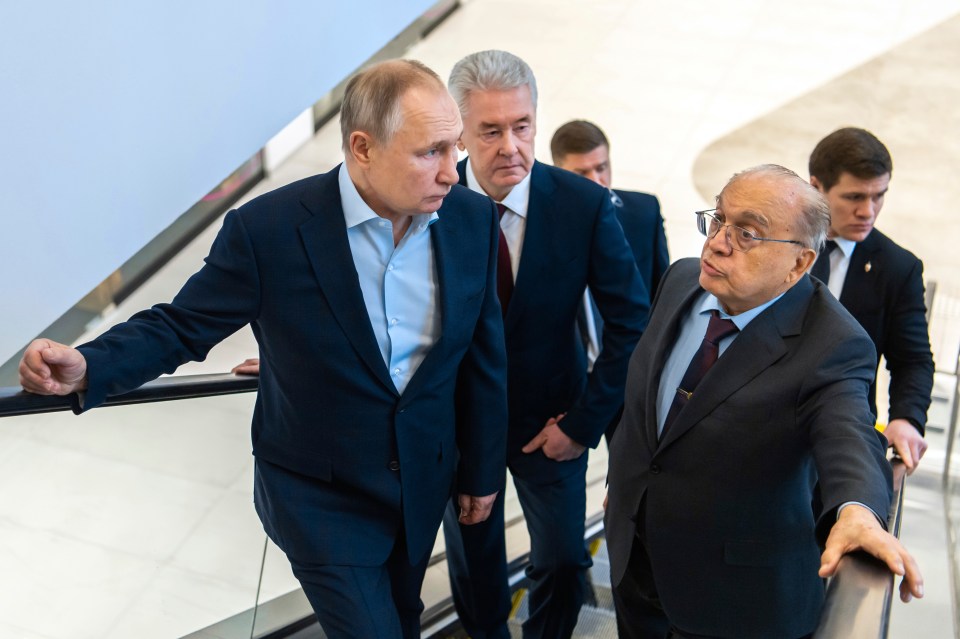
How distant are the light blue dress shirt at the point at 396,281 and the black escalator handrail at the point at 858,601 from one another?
48.3 inches

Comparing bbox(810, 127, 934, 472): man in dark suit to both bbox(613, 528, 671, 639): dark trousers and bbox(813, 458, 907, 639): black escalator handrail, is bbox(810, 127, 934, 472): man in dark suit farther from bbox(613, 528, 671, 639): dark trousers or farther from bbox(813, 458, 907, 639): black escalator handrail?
bbox(813, 458, 907, 639): black escalator handrail

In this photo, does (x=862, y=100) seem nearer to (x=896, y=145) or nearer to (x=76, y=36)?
(x=896, y=145)

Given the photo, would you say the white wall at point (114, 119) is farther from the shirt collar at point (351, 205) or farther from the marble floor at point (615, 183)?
the shirt collar at point (351, 205)

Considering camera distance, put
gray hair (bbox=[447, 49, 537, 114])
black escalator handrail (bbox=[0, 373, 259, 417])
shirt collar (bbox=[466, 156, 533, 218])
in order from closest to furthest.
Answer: black escalator handrail (bbox=[0, 373, 259, 417])
gray hair (bbox=[447, 49, 537, 114])
shirt collar (bbox=[466, 156, 533, 218])

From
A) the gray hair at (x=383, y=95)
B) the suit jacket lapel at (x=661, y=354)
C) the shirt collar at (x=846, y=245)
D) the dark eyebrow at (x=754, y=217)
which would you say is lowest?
the shirt collar at (x=846, y=245)

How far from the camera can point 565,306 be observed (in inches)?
137

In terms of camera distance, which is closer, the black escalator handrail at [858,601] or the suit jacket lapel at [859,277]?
the black escalator handrail at [858,601]

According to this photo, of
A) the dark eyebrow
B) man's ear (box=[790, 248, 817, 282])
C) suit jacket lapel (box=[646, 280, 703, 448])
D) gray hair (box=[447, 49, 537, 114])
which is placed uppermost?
gray hair (box=[447, 49, 537, 114])

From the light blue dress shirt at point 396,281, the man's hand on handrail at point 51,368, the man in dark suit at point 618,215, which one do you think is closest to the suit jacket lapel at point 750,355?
the light blue dress shirt at point 396,281

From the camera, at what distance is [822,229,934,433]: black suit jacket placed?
12.0ft

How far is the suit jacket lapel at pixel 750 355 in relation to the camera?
2711 millimetres

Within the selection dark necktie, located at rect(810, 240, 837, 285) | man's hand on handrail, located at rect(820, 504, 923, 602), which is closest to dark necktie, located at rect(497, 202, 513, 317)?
dark necktie, located at rect(810, 240, 837, 285)

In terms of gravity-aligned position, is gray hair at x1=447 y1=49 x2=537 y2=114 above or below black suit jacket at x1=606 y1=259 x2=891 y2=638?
above

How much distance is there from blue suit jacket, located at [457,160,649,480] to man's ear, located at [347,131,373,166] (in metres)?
0.81
